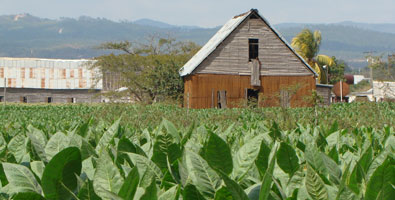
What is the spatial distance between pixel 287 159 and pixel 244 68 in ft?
123

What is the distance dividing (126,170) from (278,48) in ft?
127

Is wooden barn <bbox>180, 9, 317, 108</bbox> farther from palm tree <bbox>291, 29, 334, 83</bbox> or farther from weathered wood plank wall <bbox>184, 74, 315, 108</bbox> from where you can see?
palm tree <bbox>291, 29, 334, 83</bbox>

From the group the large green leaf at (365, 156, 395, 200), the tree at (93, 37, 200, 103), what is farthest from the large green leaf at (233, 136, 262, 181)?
the tree at (93, 37, 200, 103)

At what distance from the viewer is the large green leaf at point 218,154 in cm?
181

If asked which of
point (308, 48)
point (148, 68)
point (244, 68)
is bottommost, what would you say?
point (244, 68)

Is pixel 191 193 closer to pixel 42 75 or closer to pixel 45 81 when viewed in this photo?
pixel 45 81

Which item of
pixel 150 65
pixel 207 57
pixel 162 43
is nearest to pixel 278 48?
pixel 207 57

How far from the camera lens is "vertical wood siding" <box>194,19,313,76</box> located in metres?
38.5

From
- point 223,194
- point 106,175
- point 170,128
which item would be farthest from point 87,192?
point 170,128

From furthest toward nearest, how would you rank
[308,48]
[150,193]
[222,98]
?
[308,48] < [222,98] < [150,193]

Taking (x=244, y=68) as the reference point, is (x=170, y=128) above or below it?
below

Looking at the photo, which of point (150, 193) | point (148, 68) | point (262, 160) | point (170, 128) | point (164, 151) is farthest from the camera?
point (148, 68)

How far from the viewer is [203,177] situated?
1.61 m

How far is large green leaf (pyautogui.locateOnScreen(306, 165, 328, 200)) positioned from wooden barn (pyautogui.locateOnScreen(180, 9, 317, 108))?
117ft
